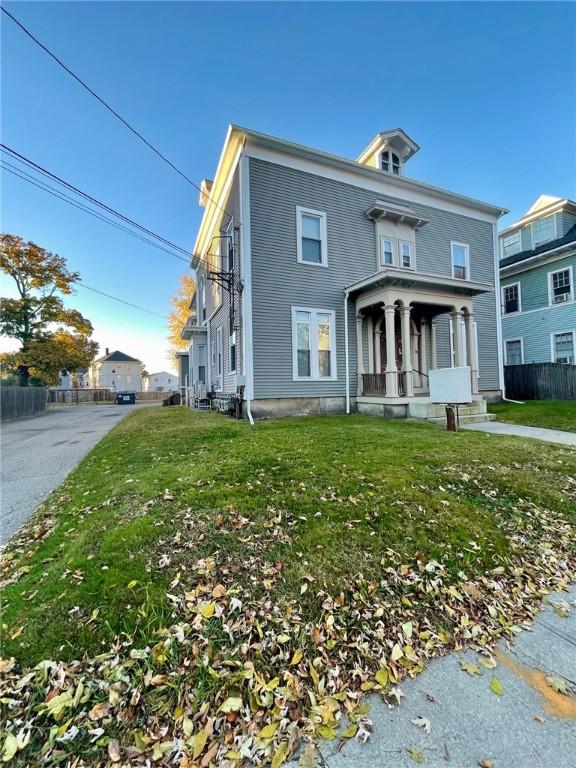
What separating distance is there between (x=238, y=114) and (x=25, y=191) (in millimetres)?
6232

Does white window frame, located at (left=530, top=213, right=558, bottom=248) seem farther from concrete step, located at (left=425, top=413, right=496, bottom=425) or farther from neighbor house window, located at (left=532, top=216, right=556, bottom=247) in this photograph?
concrete step, located at (left=425, top=413, right=496, bottom=425)

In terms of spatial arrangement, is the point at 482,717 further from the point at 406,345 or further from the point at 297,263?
the point at 297,263

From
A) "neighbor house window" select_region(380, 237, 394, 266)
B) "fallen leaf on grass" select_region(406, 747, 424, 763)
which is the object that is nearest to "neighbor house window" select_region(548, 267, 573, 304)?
"neighbor house window" select_region(380, 237, 394, 266)

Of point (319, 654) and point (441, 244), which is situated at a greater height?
point (441, 244)

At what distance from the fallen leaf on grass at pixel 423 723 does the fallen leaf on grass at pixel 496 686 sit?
453 mm

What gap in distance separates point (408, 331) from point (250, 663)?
9.18 m

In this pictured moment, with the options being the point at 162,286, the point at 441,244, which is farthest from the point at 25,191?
the point at 162,286

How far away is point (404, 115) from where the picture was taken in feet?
42.9

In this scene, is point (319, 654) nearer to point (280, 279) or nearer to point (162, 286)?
point (280, 279)

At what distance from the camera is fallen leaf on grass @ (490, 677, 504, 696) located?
181cm

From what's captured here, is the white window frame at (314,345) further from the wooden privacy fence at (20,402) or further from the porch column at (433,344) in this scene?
the wooden privacy fence at (20,402)

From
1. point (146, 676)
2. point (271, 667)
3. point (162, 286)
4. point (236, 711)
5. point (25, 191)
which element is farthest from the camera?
point (162, 286)

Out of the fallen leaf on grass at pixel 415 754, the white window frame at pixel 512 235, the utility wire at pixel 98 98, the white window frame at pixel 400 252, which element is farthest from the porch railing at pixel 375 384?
the white window frame at pixel 512 235

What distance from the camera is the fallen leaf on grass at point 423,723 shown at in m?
1.62
